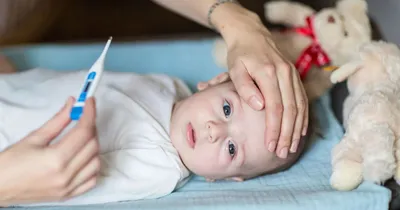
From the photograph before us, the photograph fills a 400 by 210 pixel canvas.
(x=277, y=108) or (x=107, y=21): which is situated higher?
(x=277, y=108)

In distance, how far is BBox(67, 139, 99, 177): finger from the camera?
926mm

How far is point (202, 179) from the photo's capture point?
4.26 ft

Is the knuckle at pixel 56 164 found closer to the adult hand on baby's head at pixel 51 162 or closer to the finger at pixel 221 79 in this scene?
the adult hand on baby's head at pixel 51 162

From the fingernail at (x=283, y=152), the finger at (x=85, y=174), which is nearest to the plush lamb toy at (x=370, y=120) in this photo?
the fingernail at (x=283, y=152)

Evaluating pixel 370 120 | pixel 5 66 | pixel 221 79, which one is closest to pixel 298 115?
pixel 370 120

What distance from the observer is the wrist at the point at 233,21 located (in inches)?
49.1

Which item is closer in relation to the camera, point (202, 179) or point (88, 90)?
point (88, 90)

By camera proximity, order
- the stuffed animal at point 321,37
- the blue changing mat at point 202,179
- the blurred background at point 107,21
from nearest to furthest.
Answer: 1. the blue changing mat at point 202,179
2. the stuffed animal at point 321,37
3. the blurred background at point 107,21

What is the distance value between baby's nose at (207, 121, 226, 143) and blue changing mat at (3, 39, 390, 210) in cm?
12

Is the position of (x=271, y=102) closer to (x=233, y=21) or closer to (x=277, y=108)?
(x=277, y=108)

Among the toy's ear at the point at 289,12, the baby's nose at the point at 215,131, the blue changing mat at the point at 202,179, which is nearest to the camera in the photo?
the blue changing mat at the point at 202,179

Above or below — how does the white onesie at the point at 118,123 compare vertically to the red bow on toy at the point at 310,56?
below

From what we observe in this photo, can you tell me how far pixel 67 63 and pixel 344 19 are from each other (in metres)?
0.81

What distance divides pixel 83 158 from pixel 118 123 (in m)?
0.33
